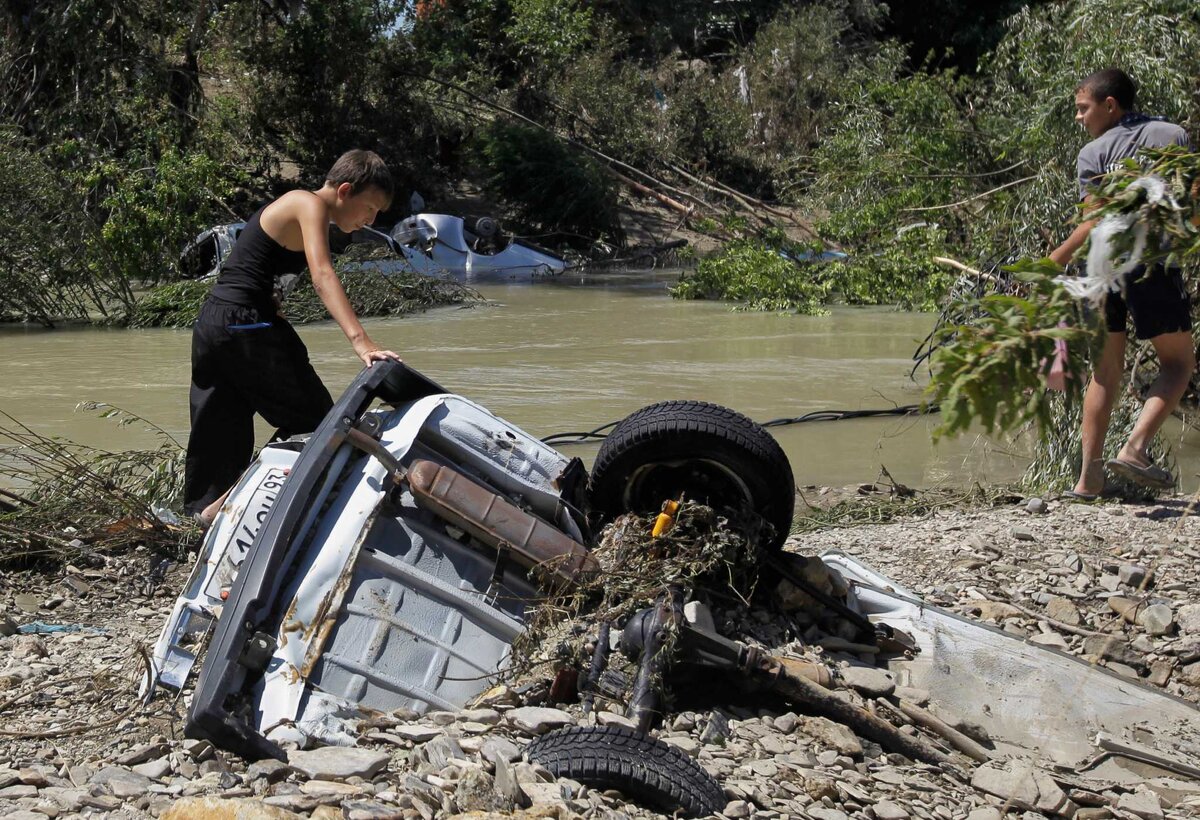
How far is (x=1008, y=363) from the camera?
2.18 m

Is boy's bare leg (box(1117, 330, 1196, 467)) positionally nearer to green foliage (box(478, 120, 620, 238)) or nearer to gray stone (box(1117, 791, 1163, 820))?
gray stone (box(1117, 791, 1163, 820))

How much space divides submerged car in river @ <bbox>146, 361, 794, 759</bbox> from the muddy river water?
386 centimetres

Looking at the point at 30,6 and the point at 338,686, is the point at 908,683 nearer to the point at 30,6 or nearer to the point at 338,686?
the point at 338,686

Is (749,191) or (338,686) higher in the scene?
(749,191)

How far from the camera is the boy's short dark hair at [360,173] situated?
5188 mm

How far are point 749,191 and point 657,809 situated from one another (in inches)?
951

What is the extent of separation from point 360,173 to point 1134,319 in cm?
339

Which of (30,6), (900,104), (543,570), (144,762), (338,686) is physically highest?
(900,104)

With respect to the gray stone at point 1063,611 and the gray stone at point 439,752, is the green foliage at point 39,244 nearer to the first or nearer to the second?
the gray stone at point 1063,611

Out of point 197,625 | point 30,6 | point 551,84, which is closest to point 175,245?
point 30,6

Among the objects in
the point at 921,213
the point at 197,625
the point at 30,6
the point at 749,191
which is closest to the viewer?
the point at 197,625

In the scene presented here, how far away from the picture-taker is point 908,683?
171 inches

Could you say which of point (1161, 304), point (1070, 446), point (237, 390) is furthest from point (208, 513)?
point (1070, 446)

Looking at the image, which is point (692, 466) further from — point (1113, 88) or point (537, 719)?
point (1113, 88)
